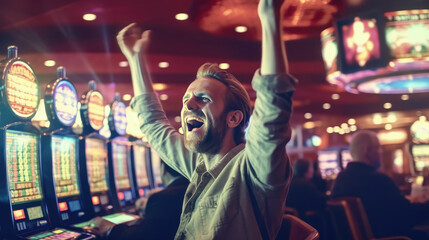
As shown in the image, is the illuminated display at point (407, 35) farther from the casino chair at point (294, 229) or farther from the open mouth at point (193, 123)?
the open mouth at point (193, 123)

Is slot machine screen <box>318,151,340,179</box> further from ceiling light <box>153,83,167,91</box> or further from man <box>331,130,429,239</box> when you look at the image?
man <box>331,130,429,239</box>

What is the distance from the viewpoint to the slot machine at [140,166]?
5402 mm

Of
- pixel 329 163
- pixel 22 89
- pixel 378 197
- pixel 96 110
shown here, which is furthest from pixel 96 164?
pixel 329 163

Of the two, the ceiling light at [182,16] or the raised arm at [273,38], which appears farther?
the ceiling light at [182,16]

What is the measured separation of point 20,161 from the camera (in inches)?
112

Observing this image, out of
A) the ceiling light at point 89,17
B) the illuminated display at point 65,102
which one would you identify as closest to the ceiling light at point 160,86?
the ceiling light at point 89,17

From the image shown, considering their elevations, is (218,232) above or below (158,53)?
below

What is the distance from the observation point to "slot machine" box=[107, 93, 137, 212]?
4.58 metres

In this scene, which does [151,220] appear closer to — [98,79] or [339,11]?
[339,11]

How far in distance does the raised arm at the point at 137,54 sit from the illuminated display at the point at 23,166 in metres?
1.17

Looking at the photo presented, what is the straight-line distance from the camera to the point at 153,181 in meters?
6.13

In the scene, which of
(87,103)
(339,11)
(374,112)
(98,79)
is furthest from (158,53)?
(374,112)

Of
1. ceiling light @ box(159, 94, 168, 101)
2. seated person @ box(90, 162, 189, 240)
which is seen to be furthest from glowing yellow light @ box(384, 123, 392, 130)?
seated person @ box(90, 162, 189, 240)

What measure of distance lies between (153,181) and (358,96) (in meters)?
8.06
